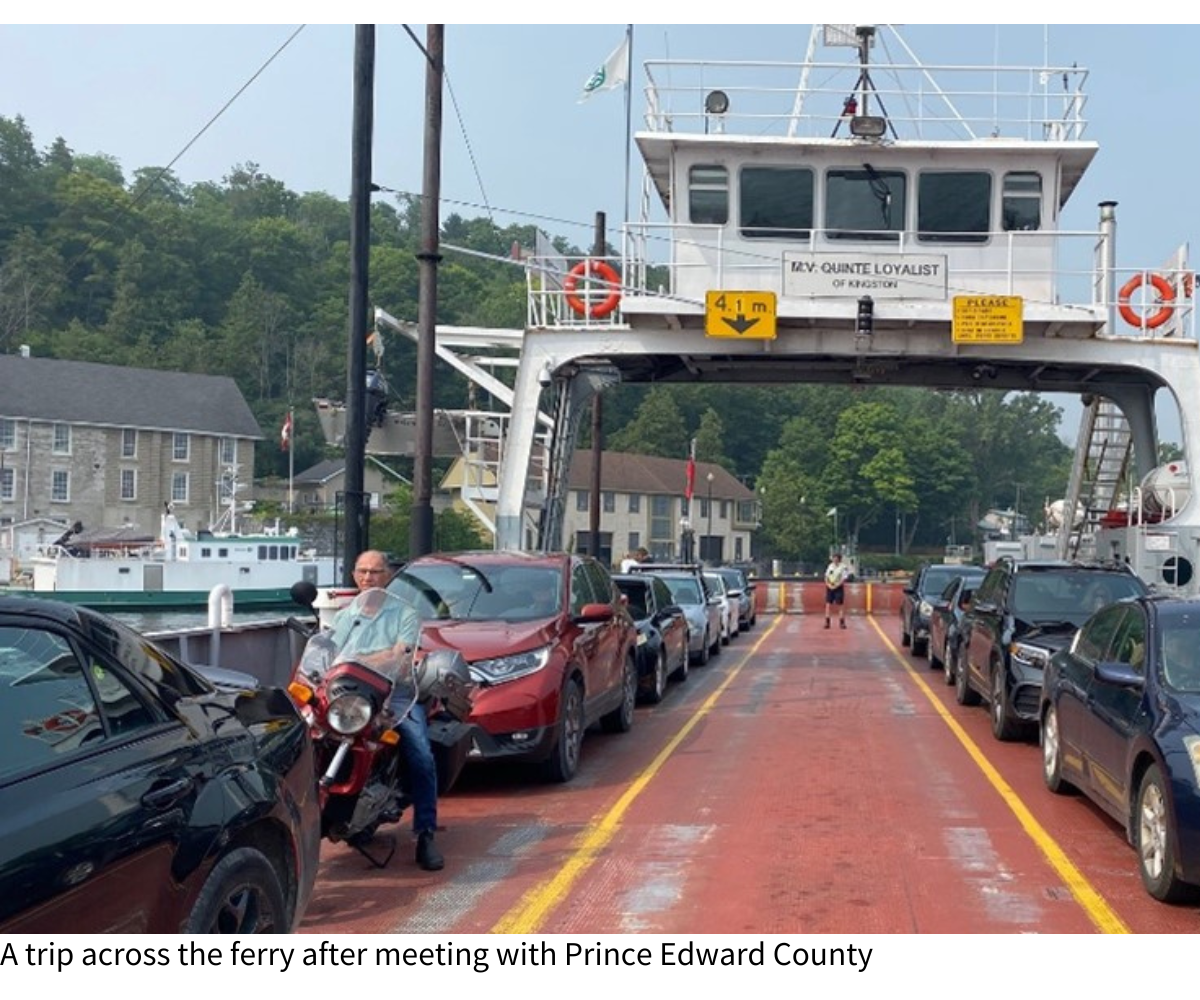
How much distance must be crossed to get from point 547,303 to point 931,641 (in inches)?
307

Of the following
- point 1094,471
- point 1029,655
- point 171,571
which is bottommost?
point 171,571

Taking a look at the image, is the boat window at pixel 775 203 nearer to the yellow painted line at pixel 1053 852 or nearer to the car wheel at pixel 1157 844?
the yellow painted line at pixel 1053 852

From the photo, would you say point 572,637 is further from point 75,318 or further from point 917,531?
point 917,531

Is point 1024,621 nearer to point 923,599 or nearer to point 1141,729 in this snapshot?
point 1141,729

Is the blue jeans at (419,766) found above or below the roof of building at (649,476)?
below

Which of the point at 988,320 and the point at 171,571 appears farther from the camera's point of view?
the point at 171,571

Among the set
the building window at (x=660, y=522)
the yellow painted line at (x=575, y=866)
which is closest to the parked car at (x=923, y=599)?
the yellow painted line at (x=575, y=866)

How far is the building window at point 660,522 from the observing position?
3504 inches

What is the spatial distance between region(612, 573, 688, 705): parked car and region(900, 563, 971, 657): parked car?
5.89m

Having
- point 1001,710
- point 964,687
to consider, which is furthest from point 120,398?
point 1001,710

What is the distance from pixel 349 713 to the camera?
23.7 feet

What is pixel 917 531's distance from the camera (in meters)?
117

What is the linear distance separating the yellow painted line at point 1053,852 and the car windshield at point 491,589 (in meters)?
3.75

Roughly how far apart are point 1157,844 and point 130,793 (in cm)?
517
